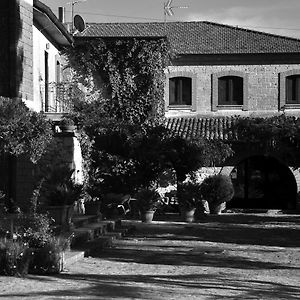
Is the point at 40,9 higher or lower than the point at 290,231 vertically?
higher

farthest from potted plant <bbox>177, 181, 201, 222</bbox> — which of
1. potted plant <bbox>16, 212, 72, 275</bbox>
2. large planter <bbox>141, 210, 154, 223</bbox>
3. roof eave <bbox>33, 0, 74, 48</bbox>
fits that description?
potted plant <bbox>16, 212, 72, 275</bbox>

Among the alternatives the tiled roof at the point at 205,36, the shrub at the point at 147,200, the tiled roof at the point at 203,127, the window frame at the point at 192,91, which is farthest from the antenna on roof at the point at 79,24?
the shrub at the point at 147,200

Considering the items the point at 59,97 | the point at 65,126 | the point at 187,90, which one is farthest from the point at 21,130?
the point at 187,90

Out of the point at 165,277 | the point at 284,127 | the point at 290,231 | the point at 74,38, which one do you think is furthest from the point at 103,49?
the point at 165,277

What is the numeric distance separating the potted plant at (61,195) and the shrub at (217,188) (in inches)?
505

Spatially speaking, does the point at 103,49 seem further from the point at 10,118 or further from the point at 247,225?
the point at 10,118

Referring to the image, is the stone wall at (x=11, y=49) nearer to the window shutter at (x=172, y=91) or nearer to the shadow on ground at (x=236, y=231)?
the shadow on ground at (x=236, y=231)

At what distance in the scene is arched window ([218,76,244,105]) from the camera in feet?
103

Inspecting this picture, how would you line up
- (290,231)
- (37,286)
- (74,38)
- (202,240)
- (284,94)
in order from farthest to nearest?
(284,94) → (74,38) → (290,231) → (202,240) → (37,286)

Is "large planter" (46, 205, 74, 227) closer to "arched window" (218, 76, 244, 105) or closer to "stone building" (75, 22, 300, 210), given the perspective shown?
"stone building" (75, 22, 300, 210)

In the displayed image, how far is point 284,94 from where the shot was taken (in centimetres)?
3114

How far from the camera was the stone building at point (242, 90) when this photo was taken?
3064cm

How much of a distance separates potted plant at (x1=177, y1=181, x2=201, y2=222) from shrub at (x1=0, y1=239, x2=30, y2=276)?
12.7 meters

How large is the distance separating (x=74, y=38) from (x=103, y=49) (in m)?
1.32
